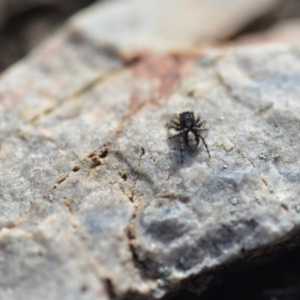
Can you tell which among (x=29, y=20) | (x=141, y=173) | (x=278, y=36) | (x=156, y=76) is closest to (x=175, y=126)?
(x=141, y=173)

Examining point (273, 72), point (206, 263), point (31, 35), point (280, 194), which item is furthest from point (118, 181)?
point (31, 35)

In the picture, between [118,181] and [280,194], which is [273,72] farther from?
[118,181]

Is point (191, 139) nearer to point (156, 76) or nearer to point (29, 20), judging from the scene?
point (156, 76)

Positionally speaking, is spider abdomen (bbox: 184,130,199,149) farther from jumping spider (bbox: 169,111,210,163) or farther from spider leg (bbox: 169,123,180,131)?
spider leg (bbox: 169,123,180,131)

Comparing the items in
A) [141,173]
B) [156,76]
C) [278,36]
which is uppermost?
[278,36]

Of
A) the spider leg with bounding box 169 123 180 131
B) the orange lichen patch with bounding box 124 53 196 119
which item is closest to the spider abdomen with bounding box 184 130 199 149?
the spider leg with bounding box 169 123 180 131
